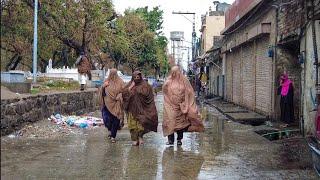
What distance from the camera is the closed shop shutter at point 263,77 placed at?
52.9 ft

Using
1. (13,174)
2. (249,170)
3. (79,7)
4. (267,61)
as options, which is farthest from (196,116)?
(79,7)

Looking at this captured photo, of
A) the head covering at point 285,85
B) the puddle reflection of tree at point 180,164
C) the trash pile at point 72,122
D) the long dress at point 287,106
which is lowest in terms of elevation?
the puddle reflection of tree at point 180,164

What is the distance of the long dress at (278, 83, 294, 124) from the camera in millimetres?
13562

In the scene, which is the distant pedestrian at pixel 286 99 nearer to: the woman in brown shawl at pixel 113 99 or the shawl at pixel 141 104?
the shawl at pixel 141 104

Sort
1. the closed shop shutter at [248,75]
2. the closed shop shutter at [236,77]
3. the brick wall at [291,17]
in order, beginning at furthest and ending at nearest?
the closed shop shutter at [236,77], the closed shop shutter at [248,75], the brick wall at [291,17]

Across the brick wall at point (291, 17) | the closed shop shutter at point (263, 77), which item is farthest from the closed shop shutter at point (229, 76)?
the brick wall at point (291, 17)

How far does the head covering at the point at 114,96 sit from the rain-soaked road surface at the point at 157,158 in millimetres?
682

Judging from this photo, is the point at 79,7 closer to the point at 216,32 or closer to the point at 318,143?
the point at 318,143

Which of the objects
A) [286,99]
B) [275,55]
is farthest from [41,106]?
[275,55]

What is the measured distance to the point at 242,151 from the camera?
9625 millimetres

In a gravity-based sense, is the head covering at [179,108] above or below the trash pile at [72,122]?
above

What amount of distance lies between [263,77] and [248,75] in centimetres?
327

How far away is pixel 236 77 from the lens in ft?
79.3

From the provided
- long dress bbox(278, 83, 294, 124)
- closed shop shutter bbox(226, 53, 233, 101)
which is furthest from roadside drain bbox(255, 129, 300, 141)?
closed shop shutter bbox(226, 53, 233, 101)
